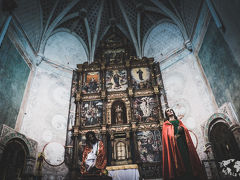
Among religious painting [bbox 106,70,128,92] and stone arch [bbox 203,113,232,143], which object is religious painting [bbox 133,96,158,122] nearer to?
religious painting [bbox 106,70,128,92]

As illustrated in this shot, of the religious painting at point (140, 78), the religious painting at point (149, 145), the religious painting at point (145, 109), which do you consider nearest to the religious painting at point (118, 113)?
the religious painting at point (145, 109)

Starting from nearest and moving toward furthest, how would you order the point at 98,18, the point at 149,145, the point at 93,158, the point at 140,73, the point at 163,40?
the point at 93,158
the point at 149,145
the point at 140,73
the point at 163,40
the point at 98,18

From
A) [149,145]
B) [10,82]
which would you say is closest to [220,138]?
[149,145]

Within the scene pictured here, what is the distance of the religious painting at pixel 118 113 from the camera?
11594 mm

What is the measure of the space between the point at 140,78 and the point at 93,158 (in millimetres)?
7335

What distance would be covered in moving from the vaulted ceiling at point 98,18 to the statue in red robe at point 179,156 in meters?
7.86

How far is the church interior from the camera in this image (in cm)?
822

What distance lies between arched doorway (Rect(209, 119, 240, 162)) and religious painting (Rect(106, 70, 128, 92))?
19.7 feet

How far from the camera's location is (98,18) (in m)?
15.7

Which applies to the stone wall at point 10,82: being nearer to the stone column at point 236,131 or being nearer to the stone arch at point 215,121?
the stone arch at point 215,121

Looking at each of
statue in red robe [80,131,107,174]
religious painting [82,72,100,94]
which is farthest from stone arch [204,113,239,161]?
religious painting [82,72,100,94]

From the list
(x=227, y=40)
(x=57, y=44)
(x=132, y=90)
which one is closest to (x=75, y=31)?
(x=57, y=44)

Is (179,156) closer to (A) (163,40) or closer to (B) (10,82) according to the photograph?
(B) (10,82)

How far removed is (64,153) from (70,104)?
3039 mm
